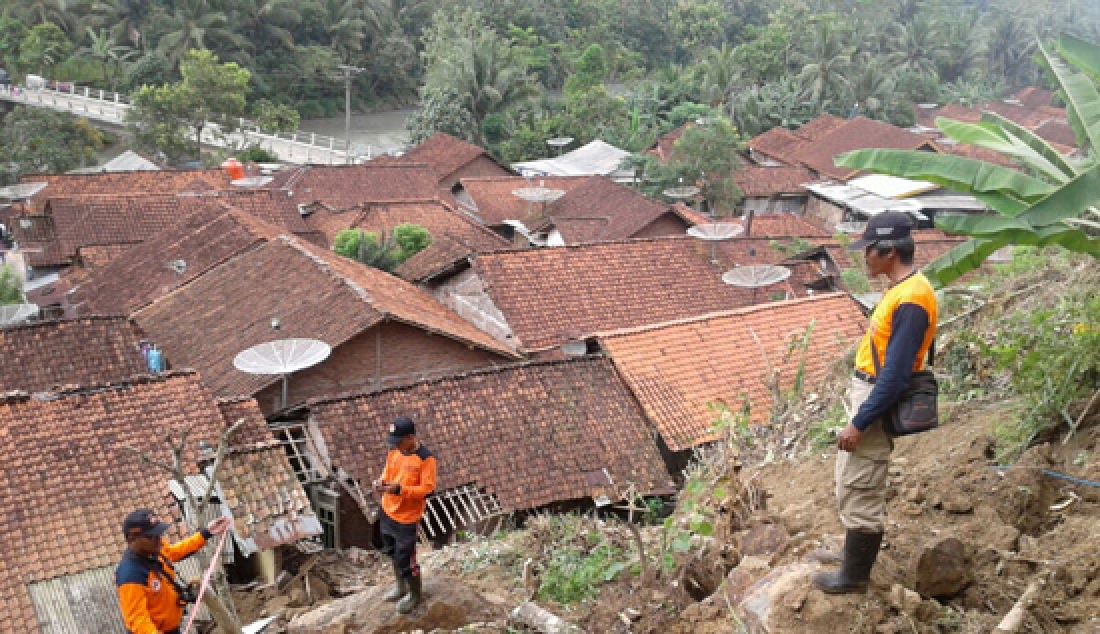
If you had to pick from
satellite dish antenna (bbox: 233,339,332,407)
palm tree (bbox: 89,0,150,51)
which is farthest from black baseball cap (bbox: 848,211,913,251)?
palm tree (bbox: 89,0,150,51)

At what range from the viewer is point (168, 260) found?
831 inches

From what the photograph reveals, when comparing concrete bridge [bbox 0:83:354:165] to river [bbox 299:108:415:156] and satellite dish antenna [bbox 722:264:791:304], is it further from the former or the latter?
satellite dish antenna [bbox 722:264:791:304]

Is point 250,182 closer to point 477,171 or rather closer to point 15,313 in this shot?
point 477,171

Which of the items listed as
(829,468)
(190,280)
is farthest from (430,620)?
(190,280)

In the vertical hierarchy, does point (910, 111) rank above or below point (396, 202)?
below

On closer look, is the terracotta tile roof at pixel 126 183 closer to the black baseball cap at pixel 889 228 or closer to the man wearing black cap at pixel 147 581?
the man wearing black cap at pixel 147 581

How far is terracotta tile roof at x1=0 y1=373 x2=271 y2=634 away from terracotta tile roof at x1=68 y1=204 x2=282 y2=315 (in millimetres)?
8206

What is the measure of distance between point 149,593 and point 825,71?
52525 mm

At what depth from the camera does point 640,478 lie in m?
13.0

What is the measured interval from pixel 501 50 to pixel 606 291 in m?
29.5

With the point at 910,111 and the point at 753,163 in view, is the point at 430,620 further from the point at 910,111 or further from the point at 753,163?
the point at 910,111

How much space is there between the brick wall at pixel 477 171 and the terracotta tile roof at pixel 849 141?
12.9m

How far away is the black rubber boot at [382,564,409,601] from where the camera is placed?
269 inches

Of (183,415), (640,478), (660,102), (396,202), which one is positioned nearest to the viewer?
(183,415)
